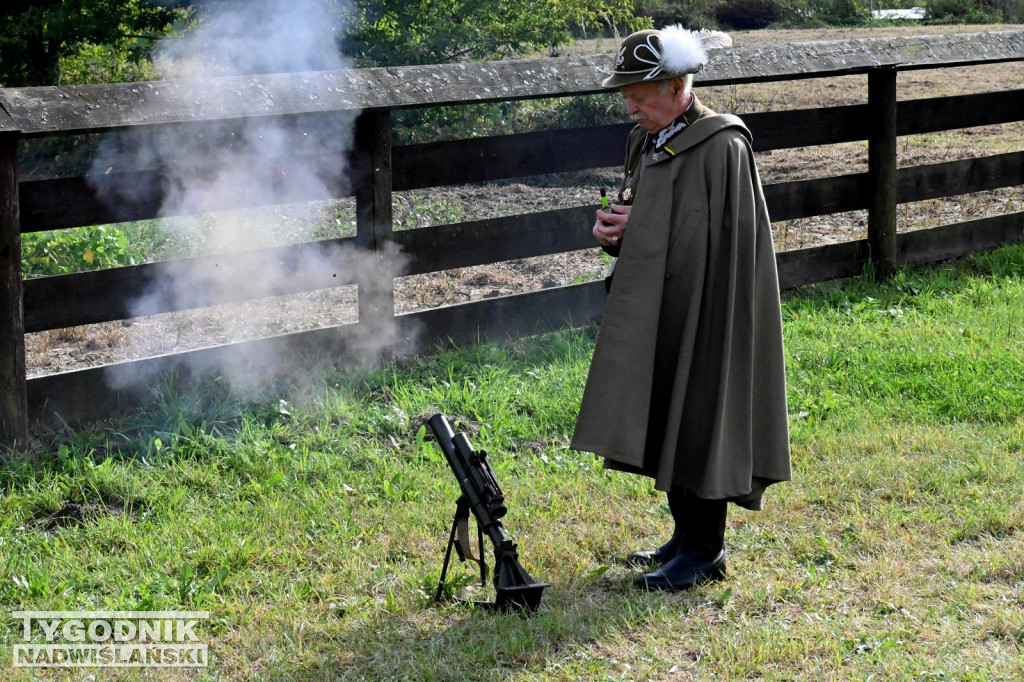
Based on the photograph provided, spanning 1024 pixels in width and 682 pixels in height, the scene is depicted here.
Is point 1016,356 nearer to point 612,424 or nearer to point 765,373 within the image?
point 765,373

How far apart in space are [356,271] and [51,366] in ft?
5.42

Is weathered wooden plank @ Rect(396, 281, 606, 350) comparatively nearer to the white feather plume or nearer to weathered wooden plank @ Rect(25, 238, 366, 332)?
weathered wooden plank @ Rect(25, 238, 366, 332)

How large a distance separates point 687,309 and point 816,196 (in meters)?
3.66

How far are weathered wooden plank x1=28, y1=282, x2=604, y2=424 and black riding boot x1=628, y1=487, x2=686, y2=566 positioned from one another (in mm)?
2043

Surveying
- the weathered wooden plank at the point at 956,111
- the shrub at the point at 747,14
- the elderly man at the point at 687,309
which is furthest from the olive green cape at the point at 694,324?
the shrub at the point at 747,14

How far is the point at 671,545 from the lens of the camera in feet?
12.5

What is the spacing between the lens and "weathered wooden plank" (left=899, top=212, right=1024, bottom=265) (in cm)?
717

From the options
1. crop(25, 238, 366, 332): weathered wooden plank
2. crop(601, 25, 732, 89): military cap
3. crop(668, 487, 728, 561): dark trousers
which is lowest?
crop(668, 487, 728, 561): dark trousers

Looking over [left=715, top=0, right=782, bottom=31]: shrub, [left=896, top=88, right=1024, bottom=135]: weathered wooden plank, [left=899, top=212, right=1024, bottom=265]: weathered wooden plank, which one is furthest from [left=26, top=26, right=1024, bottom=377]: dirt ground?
[left=715, top=0, right=782, bottom=31]: shrub

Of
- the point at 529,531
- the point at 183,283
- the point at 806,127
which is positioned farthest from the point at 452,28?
the point at 529,531

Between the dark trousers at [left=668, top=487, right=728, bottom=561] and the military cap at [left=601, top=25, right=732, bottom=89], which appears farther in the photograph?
the dark trousers at [left=668, top=487, right=728, bottom=561]

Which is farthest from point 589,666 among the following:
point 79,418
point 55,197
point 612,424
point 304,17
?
point 304,17

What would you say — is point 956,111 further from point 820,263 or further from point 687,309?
point 687,309

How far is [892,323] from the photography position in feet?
20.5
